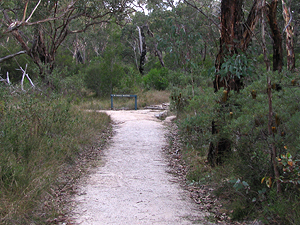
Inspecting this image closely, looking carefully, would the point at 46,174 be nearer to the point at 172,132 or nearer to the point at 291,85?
the point at 291,85

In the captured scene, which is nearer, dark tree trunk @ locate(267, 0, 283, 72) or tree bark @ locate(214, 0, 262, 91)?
tree bark @ locate(214, 0, 262, 91)

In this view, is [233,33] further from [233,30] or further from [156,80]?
[156,80]

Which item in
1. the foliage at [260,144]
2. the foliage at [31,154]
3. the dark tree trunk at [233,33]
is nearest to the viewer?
the foliage at [260,144]

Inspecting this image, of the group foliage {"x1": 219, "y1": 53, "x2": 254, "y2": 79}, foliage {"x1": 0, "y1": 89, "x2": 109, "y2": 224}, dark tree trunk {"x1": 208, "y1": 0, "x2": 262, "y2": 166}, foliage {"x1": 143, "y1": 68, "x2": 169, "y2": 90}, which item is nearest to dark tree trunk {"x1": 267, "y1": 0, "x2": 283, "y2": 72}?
dark tree trunk {"x1": 208, "y1": 0, "x2": 262, "y2": 166}

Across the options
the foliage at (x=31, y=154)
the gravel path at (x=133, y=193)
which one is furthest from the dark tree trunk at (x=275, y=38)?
the foliage at (x=31, y=154)

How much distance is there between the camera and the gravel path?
360 centimetres

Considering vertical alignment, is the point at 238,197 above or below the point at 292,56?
below

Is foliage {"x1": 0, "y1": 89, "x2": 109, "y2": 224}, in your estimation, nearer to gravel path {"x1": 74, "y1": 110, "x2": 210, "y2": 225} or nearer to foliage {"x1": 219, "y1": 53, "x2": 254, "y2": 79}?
gravel path {"x1": 74, "y1": 110, "x2": 210, "y2": 225}

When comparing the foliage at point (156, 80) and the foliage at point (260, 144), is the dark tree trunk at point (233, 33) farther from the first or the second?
the foliage at point (156, 80)

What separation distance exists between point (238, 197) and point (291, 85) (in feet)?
5.25

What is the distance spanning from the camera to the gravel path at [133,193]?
3.60 metres

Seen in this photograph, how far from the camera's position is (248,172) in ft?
12.4

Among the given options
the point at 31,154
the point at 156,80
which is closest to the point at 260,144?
the point at 31,154

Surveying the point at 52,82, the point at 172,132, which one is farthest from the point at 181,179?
the point at 52,82
